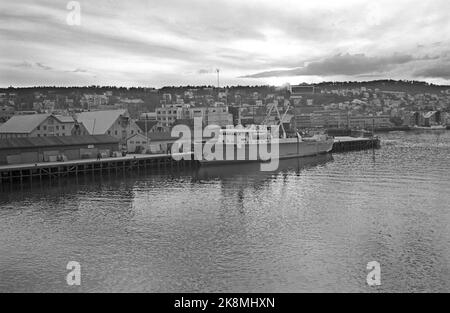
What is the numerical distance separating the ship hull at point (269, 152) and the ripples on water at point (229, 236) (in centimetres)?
1555

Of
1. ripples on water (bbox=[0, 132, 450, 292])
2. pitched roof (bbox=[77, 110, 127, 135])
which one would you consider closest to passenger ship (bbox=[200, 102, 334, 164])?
pitched roof (bbox=[77, 110, 127, 135])

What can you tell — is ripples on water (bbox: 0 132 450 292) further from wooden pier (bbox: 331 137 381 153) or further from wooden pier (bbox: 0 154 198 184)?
wooden pier (bbox: 331 137 381 153)

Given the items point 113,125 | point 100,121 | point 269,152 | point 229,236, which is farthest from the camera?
point 100,121

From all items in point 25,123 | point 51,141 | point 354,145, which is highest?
point 25,123

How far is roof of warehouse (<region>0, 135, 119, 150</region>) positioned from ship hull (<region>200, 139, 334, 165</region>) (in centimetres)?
1078

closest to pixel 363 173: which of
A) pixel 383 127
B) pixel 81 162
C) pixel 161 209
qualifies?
pixel 161 209

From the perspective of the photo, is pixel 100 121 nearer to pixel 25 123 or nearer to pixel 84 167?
pixel 25 123

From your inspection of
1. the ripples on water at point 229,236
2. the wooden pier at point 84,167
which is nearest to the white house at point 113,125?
the wooden pier at point 84,167

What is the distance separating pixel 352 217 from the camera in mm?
22094

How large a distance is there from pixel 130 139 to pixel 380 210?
35120 millimetres

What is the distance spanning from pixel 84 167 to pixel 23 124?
48.3 ft

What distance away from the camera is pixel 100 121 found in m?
57.1

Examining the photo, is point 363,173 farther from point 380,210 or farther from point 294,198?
point 380,210

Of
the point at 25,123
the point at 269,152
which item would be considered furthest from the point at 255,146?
the point at 25,123
